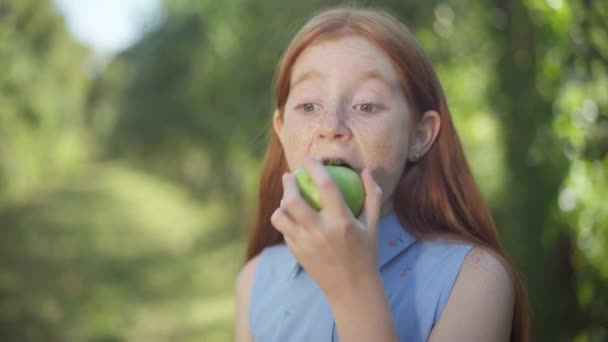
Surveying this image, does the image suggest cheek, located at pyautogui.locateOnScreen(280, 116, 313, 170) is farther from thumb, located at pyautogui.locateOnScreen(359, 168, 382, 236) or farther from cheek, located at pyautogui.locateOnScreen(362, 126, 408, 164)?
thumb, located at pyautogui.locateOnScreen(359, 168, 382, 236)

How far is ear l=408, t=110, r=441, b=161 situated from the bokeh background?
1.10 m

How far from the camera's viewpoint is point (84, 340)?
30.7 feet

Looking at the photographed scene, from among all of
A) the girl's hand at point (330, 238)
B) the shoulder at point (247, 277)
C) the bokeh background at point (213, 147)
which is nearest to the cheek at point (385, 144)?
the girl's hand at point (330, 238)

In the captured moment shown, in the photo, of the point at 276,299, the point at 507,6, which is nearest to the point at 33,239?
the point at 507,6

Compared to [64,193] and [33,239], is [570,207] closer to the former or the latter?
[33,239]

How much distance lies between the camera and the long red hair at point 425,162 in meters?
1.74

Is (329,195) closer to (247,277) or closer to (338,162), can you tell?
(338,162)

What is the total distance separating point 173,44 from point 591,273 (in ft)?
60.4

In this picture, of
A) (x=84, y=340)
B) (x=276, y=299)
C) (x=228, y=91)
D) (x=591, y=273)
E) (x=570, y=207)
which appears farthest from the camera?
(x=228, y=91)

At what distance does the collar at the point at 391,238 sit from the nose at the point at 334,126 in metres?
0.24

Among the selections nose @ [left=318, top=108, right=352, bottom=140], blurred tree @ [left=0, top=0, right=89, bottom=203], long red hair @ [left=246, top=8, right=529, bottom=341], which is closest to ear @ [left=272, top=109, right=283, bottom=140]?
long red hair @ [left=246, top=8, right=529, bottom=341]

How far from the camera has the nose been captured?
166 cm

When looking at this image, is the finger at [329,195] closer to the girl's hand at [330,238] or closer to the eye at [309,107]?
the girl's hand at [330,238]

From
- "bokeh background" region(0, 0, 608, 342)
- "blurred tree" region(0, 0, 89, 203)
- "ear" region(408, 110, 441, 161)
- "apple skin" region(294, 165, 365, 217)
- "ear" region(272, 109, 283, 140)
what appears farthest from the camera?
"blurred tree" region(0, 0, 89, 203)
